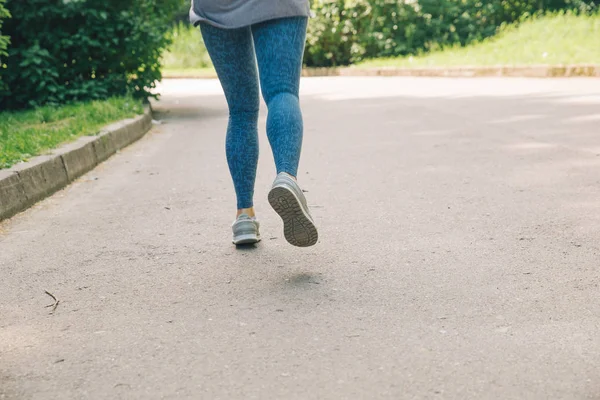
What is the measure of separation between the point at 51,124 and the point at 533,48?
10158mm

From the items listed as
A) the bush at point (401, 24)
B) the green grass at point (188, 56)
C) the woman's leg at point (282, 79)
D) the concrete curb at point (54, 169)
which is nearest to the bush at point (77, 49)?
the concrete curb at point (54, 169)

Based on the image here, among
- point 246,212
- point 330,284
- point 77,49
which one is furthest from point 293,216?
point 77,49

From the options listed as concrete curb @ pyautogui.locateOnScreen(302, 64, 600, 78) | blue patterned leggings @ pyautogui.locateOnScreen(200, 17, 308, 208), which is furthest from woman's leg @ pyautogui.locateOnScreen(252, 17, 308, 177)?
concrete curb @ pyautogui.locateOnScreen(302, 64, 600, 78)

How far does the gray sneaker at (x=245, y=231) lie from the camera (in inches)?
148

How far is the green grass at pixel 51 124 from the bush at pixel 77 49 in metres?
0.50

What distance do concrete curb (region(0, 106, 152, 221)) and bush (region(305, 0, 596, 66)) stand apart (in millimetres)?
12691

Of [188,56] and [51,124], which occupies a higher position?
[51,124]

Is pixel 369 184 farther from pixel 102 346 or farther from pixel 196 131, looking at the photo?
pixel 196 131

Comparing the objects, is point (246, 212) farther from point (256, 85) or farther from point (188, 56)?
point (188, 56)

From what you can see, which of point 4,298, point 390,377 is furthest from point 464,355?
point 4,298

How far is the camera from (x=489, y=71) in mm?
14289

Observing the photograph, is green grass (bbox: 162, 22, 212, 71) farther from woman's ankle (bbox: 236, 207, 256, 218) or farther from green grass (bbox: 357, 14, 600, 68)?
woman's ankle (bbox: 236, 207, 256, 218)

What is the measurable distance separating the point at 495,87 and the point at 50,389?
10228 millimetres

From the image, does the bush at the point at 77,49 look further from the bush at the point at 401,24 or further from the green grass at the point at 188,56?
the green grass at the point at 188,56
